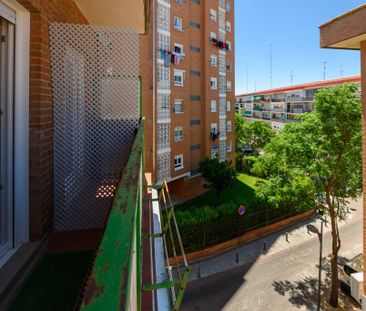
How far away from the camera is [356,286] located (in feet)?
37.0

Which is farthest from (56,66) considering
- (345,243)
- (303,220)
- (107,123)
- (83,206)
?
(303,220)

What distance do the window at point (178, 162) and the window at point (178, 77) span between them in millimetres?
5528

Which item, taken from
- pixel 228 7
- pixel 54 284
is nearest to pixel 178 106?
pixel 228 7

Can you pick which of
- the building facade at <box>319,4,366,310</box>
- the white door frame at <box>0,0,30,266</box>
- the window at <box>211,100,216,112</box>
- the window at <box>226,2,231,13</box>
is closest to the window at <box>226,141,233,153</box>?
the window at <box>211,100,216,112</box>

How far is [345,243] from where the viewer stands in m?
16.0

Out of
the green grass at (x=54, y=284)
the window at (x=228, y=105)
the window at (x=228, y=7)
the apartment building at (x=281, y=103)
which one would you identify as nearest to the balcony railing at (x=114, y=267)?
the green grass at (x=54, y=284)

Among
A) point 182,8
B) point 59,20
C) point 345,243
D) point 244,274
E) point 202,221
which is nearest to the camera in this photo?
point 59,20

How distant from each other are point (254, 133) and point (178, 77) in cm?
1922

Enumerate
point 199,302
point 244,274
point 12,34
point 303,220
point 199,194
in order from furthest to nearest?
point 199,194 < point 303,220 < point 244,274 < point 199,302 < point 12,34

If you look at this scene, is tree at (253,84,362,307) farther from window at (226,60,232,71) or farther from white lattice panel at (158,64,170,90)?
window at (226,60,232,71)

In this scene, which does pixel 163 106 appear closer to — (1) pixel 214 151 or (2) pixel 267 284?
(1) pixel 214 151

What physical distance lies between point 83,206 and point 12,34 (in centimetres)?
188

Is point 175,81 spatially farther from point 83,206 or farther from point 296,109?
point 296,109

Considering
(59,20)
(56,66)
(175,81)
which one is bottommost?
(56,66)
